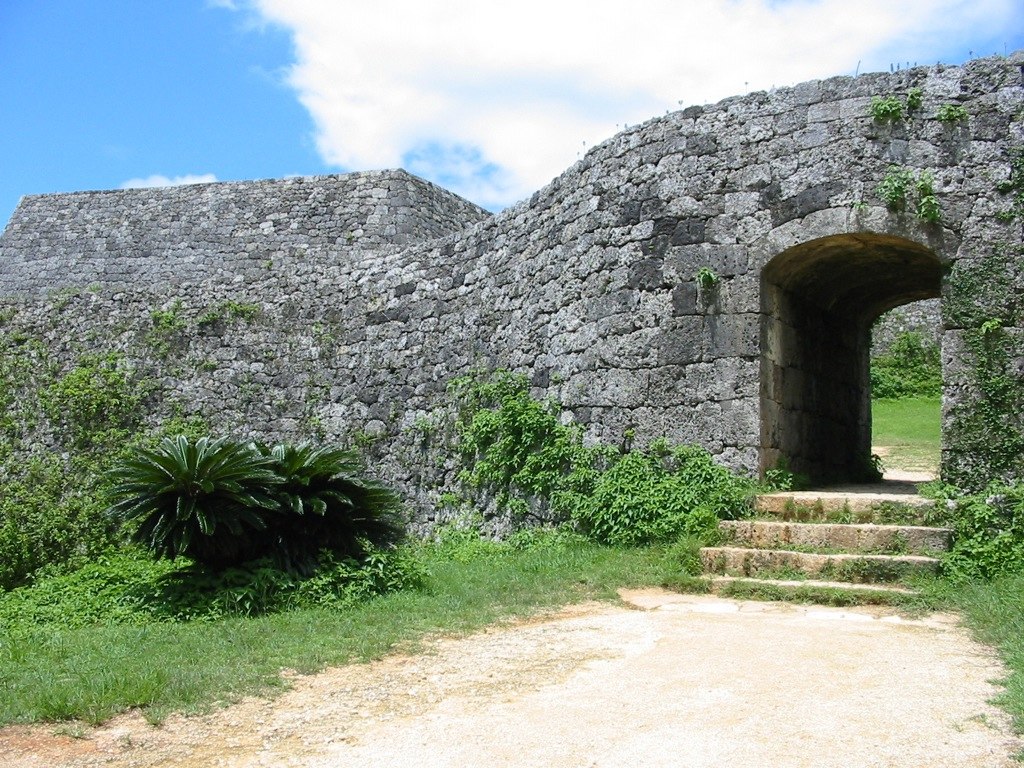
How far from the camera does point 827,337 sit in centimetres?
1083

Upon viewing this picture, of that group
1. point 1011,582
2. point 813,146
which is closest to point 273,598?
point 1011,582

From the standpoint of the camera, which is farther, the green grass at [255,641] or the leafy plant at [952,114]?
the leafy plant at [952,114]

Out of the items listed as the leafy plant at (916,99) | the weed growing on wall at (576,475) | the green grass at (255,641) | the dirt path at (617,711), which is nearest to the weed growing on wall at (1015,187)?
the leafy plant at (916,99)

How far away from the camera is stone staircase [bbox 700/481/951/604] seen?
6.85 metres

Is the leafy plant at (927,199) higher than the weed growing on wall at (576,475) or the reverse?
higher

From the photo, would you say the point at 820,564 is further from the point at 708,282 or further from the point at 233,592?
the point at 233,592

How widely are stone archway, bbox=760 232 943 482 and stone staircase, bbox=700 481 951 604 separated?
876mm

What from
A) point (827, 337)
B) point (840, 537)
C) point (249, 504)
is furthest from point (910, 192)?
point (249, 504)

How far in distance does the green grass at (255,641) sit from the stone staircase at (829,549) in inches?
23.2

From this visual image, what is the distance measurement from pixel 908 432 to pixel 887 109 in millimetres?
10856

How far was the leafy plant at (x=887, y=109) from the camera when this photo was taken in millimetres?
8328

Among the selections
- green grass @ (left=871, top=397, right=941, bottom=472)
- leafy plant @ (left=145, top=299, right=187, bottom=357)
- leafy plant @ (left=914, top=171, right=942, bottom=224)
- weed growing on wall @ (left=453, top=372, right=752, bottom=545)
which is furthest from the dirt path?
leafy plant @ (left=145, top=299, right=187, bottom=357)

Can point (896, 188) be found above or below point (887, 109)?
below

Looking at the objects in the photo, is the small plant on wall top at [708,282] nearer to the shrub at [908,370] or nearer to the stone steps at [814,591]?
the stone steps at [814,591]
